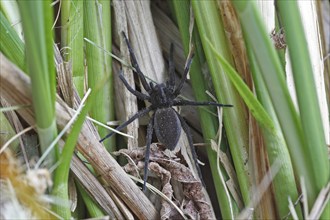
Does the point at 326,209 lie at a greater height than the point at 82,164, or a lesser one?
lesser

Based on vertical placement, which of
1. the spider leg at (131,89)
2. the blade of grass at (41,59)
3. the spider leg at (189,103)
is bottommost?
the spider leg at (189,103)

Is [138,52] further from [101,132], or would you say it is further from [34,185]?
[34,185]

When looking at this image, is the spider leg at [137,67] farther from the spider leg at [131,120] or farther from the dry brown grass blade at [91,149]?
the dry brown grass blade at [91,149]

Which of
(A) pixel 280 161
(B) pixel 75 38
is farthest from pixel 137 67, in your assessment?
(A) pixel 280 161

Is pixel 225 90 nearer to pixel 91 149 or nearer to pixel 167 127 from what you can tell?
pixel 167 127

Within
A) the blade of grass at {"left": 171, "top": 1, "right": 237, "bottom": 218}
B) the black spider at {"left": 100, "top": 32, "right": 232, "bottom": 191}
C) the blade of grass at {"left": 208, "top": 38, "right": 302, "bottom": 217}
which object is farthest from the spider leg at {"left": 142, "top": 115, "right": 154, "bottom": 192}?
the blade of grass at {"left": 208, "top": 38, "right": 302, "bottom": 217}

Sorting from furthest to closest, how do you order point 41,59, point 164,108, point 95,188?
point 164,108 < point 95,188 < point 41,59

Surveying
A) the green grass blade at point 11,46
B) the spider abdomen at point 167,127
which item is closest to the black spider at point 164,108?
the spider abdomen at point 167,127

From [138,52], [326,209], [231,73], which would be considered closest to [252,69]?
[231,73]
